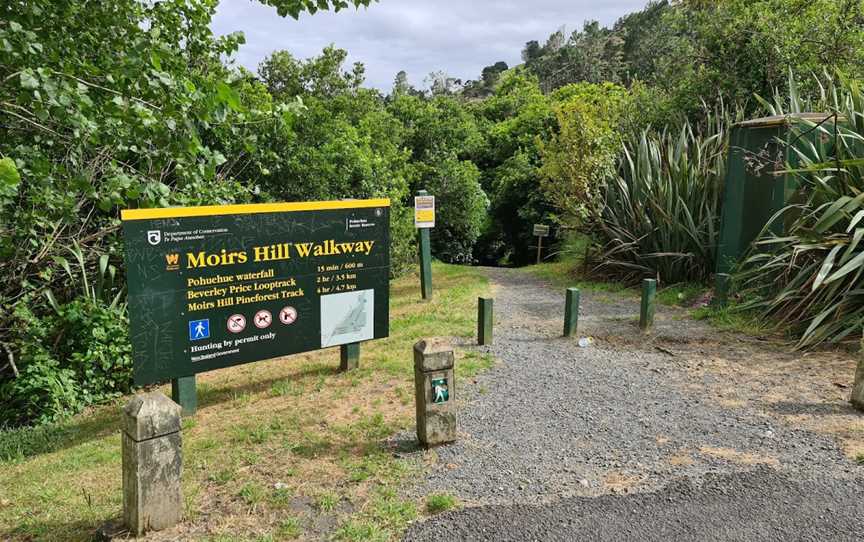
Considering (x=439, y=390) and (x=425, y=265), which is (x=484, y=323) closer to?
(x=439, y=390)

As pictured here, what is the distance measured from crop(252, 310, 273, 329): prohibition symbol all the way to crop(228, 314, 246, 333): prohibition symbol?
0.09 m

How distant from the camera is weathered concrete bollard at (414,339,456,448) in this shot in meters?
3.83

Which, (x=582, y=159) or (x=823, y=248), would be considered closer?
(x=823, y=248)

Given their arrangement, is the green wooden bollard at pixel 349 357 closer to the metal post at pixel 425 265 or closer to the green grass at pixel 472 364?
the green grass at pixel 472 364

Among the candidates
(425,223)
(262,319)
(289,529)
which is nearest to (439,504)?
(289,529)

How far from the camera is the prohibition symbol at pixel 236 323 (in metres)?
4.98

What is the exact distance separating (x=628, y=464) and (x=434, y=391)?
4.18 feet

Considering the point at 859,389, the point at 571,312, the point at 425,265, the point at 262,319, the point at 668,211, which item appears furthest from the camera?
the point at 425,265

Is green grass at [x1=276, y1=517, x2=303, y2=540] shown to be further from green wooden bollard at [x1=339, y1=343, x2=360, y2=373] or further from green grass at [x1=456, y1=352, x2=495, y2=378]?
green wooden bollard at [x1=339, y1=343, x2=360, y2=373]

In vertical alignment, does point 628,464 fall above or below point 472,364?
below

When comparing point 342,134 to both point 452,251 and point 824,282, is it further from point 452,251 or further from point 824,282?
point 824,282

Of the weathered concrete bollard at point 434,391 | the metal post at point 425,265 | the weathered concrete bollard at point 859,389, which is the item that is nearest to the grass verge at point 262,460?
the weathered concrete bollard at point 434,391

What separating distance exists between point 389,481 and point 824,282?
Answer: 4.47 m

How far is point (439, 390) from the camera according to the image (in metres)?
3.87
